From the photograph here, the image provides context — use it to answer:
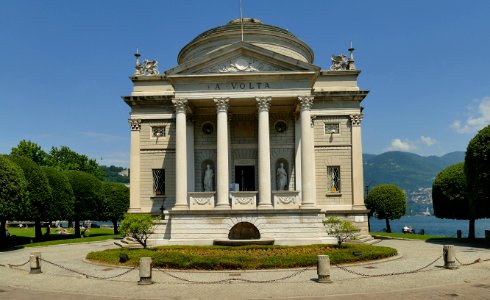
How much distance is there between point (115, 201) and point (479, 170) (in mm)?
46012

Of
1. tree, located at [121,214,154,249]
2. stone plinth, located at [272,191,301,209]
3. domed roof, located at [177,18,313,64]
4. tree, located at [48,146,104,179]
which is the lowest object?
tree, located at [121,214,154,249]

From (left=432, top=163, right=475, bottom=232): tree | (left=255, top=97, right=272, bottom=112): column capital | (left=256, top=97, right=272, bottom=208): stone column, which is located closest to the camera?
(left=256, top=97, right=272, bottom=208): stone column

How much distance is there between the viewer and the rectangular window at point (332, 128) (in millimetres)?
38250

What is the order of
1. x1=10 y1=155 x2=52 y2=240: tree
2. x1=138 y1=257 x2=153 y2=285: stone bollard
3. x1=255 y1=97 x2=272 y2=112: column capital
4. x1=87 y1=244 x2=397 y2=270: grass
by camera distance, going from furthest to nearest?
1. x1=10 y1=155 x2=52 y2=240: tree
2. x1=255 y1=97 x2=272 y2=112: column capital
3. x1=87 y1=244 x2=397 y2=270: grass
4. x1=138 y1=257 x2=153 y2=285: stone bollard

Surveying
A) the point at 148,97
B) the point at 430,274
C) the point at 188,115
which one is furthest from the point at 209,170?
the point at 430,274

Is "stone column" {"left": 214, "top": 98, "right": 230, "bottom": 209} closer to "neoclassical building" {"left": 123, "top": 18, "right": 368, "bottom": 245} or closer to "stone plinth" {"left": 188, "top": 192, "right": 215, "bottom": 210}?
"neoclassical building" {"left": 123, "top": 18, "right": 368, "bottom": 245}

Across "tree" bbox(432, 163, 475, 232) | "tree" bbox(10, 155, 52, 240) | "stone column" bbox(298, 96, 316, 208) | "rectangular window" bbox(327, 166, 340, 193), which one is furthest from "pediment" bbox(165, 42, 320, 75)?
"tree" bbox(432, 163, 475, 232)

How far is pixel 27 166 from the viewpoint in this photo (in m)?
41.6

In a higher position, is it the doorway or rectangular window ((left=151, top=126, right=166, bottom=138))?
rectangular window ((left=151, top=126, right=166, bottom=138))

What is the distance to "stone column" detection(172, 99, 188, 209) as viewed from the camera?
104 feet

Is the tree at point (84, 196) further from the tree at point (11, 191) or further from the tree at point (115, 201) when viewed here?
the tree at point (11, 191)

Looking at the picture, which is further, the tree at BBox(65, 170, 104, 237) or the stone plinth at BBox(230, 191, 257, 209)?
the tree at BBox(65, 170, 104, 237)

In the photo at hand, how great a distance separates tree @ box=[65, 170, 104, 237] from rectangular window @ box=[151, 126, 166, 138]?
773 inches

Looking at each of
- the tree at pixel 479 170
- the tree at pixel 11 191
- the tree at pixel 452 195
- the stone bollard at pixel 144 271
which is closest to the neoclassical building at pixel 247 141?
the tree at pixel 479 170
